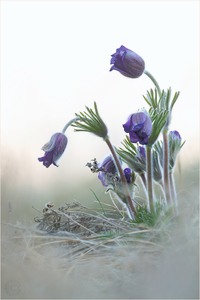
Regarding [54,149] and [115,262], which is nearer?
[115,262]

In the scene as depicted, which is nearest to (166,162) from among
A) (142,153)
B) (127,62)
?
(142,153)

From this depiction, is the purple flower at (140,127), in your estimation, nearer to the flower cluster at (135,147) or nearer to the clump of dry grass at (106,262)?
the flower cluster at (135,147)

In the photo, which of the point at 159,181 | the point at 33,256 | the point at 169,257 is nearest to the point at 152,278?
the point at 169,257

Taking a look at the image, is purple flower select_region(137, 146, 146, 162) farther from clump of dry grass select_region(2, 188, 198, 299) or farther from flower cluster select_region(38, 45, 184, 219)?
clump of dry grass select_region(2, 188, 198, 299)

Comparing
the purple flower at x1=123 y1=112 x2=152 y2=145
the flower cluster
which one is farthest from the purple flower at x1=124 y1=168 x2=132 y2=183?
the purple flower at x1=123 y1=112 x2=152 y2=145

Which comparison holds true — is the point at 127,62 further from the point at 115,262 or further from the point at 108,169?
the point at 115,262

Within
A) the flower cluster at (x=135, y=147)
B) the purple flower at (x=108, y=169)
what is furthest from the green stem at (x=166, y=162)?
the purple flower at (x=108, y=169)
